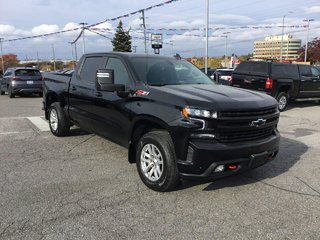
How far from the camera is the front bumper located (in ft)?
13.0

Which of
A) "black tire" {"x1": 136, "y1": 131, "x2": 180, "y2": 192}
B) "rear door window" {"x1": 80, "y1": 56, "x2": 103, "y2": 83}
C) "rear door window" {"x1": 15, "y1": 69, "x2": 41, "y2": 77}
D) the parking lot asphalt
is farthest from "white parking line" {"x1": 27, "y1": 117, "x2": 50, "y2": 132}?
"rear door window" {"x1": 15, "y1": 69, "x2": 41, "y2": 77}

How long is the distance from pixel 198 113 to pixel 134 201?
1322 mm

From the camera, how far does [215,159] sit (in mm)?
3990

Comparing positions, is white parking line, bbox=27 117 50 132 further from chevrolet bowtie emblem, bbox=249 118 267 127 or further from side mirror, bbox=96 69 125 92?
chevrolet bowtie emblem, bbox=249 118 267 127

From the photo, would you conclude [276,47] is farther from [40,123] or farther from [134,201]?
[134,201]

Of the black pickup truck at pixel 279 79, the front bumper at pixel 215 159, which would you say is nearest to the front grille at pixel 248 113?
the front bumper at pixel 215 159

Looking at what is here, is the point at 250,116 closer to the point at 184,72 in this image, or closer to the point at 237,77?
the point at 184,72

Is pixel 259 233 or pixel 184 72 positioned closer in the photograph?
pixel 259 233

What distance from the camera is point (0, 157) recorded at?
606 cm

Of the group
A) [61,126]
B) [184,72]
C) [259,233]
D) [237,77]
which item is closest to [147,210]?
[259,233]

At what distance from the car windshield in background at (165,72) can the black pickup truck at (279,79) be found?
24.1 ft

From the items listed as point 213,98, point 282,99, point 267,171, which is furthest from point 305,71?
point 213,98

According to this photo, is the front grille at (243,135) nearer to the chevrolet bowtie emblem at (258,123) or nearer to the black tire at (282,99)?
the chevrolet bowtie emblem at (258,123)

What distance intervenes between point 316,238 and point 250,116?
1552 mm
